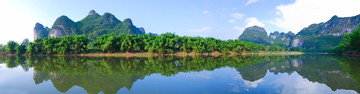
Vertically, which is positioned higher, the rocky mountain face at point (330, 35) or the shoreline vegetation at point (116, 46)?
the rocky mountain face at point (330, 35)

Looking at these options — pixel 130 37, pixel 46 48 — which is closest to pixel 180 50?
pixel 130 37

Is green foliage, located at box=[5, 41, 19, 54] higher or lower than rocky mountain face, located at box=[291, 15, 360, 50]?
lower

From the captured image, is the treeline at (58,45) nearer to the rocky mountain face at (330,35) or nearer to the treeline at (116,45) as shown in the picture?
the treeline at (116,45)

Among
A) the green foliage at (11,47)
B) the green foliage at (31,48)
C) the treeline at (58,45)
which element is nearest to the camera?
the treeline at (58,45)

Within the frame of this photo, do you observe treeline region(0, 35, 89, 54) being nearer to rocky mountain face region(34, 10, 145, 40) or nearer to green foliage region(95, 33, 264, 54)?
green foliage region(95, 33, 264, 54)

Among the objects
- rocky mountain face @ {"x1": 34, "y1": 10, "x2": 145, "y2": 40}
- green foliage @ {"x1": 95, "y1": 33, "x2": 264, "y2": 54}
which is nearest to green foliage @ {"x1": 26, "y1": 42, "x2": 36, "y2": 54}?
green foliage @ {"x1": 95, "y1": 33, "x2": 264, "y2": 54}

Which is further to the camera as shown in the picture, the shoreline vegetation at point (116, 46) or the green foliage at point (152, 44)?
the shoreline vegetation at point (116, 46)

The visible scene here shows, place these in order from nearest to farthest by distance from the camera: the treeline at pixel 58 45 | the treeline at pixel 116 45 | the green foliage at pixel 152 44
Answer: the green foliage at pixel 152 44 < the treeline at pixel 116 45 < the treeline at pixel 58 45

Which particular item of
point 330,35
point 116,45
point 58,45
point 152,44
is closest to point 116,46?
point 116,45

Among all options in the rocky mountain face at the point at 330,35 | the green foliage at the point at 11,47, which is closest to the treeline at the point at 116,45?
the green foliage at the point at 11,47

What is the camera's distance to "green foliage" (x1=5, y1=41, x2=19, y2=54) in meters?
Result: 47.7

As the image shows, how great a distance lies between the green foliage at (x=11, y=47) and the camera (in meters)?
47.7

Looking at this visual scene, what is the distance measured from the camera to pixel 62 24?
10906 cm

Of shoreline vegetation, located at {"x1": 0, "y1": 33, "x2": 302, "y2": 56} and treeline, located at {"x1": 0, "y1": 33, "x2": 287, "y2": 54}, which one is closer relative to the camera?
treeline, located at {"x1": 0, "y1": 33, "x2": 287, "y2": 54}
